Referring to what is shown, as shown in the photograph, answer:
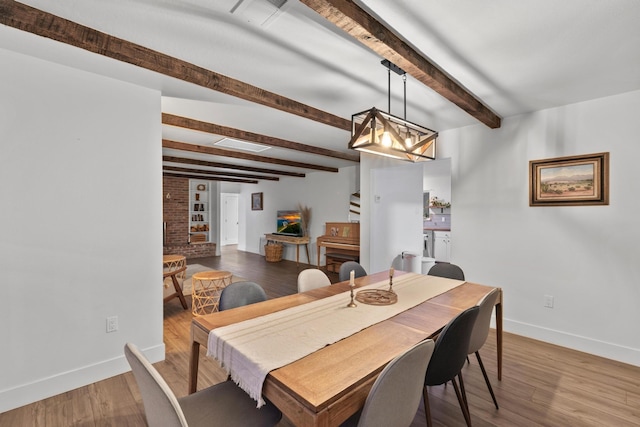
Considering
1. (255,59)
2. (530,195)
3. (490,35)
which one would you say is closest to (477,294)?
(530,195)

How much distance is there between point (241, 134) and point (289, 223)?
14.1 feet

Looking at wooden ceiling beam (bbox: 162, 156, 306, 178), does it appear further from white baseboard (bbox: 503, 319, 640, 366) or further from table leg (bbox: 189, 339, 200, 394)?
white baseboard (bbox: 503, 319, 640, 366)

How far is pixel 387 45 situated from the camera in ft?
5.56

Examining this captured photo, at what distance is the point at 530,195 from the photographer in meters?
3.15

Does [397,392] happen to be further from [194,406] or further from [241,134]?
[241,134]

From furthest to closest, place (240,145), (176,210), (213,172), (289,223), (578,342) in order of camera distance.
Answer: (176,210) → (289,223) → (213,172) → (240,145) → (578,342)

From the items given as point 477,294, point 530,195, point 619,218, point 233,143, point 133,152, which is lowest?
point 477,294

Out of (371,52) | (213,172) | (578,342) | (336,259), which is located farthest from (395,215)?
(213,172)

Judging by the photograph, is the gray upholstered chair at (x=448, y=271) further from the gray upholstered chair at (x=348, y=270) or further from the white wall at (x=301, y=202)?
the white wall at (x=301, y=202)

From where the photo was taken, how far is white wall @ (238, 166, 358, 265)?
6.84 metres

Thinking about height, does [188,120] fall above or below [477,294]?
above

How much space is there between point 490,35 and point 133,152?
281cm

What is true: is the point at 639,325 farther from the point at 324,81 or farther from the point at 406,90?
the point at 324,81

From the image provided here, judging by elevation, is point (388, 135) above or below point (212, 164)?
below
